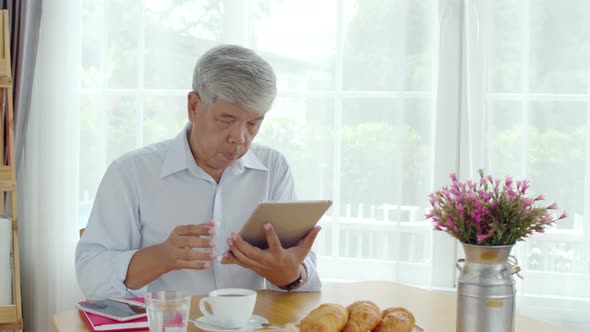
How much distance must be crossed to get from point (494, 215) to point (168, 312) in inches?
23.9

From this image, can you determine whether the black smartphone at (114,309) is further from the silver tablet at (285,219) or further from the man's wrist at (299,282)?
the man's wrist at (299,282)

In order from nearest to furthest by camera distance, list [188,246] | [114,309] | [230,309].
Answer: [230,309], [114,309], [188,246]

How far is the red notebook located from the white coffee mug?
14 centimetres

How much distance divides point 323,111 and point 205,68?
1154 mm

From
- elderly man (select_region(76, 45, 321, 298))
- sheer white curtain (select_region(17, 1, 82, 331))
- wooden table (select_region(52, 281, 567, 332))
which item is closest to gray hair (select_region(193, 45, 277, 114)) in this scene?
elderly man (select_region(76, 45, 321, 298))

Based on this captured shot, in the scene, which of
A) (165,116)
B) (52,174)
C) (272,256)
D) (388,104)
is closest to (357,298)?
(272,256)

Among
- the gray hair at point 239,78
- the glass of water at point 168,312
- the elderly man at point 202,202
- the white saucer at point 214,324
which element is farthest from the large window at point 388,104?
the glass of water at point 168,312

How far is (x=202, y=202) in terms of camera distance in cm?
208

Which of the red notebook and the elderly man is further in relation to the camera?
the elderly man

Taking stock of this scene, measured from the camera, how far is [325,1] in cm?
301

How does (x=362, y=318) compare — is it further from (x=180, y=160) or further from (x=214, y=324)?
(x=180, y=160)

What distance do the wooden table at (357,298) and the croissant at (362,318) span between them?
21 centimetres

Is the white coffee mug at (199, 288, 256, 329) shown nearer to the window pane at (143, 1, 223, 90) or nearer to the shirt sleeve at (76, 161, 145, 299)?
the shirt sleeve at (76, 161, 145, 299)

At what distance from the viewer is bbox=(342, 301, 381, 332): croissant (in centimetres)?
139
